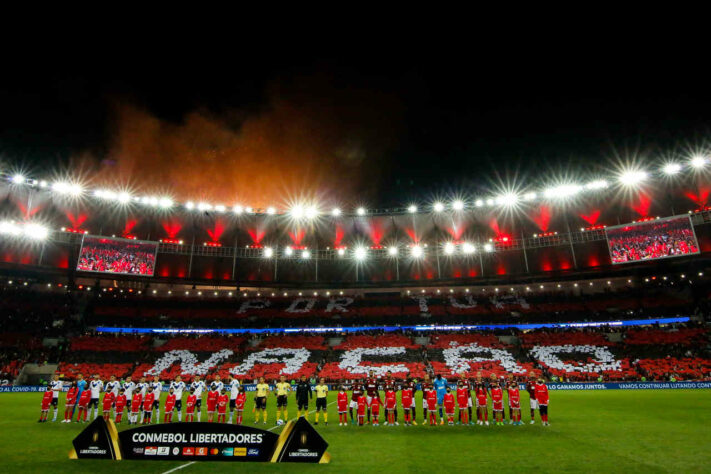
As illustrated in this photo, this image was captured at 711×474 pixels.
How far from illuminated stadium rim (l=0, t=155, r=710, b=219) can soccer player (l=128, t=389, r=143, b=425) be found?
30792 millimetres

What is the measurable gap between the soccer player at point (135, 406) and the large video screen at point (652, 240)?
45272mm

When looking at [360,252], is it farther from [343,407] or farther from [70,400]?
[70,400]

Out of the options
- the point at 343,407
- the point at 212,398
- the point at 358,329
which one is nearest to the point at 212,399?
the point at 212,398

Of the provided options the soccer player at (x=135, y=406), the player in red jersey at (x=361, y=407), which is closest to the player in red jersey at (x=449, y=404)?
the player in red jersey at (x=361, y=407)

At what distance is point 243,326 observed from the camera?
51000 mm

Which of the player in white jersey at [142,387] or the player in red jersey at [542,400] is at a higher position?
the player in white jersey at [142,387]

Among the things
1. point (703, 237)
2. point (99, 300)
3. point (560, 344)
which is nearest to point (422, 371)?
point (560, 344)

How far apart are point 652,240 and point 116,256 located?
57.5m

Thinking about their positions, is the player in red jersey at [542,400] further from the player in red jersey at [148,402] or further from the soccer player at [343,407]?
the player in red jersey at [148,402]

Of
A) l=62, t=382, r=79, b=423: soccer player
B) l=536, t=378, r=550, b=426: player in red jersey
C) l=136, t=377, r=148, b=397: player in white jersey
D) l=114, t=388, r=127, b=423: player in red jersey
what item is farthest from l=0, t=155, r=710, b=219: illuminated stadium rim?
l=536, t=378, r=550, b=426: player in red jersey

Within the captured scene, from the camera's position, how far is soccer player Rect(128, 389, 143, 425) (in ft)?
53.9

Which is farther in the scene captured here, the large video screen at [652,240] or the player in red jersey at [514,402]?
the large video screen at [652,240]

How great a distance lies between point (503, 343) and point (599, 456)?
37.0 metres

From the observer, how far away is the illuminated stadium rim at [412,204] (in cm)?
3769
